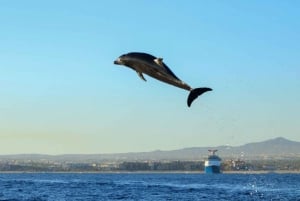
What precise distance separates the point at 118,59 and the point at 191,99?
1552mm

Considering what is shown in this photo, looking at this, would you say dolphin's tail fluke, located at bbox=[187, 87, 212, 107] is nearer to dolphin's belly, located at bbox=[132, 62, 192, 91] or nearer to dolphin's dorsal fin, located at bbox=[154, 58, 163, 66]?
dolphin's belly, located at bbox=[132, 62, 192, 91]

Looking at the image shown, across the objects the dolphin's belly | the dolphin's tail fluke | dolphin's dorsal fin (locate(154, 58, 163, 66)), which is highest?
dolphin's dorsal fin (locate(154, 58, 163, 66))

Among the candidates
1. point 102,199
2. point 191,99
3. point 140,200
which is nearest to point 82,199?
point 102,199

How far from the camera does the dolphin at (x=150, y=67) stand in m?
11.9

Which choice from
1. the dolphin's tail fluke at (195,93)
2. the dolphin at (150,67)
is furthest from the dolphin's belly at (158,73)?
the dolphin's tail fluke at (195,93)

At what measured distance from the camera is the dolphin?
11859 mm

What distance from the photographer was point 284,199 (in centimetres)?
7962

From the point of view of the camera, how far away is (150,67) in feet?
39.4

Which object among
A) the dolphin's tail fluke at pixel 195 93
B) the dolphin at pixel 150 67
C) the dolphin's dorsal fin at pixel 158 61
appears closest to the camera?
the dolphin at pixel 150 67

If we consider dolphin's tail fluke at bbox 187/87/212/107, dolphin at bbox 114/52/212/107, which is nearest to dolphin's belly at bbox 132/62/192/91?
dolphin at bbox 114/52/212/107

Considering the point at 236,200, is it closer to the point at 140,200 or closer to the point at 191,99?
the point at 140,200

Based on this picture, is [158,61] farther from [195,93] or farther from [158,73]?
[195,93]

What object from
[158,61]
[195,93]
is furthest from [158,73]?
[195,93]

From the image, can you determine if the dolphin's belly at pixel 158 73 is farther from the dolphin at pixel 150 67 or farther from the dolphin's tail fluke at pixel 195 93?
the dolphin's tail fluke at pixel 195 93
